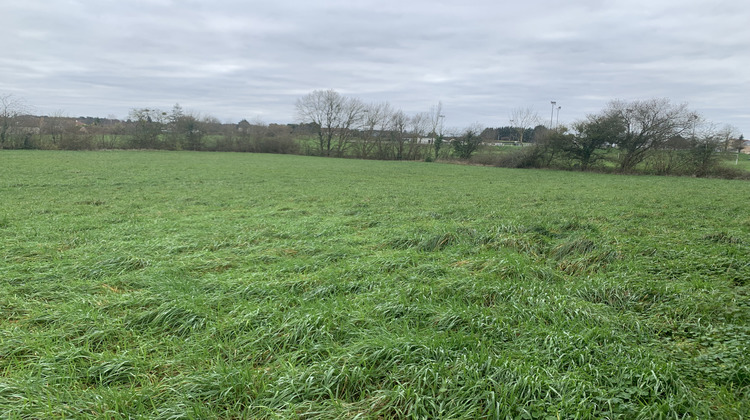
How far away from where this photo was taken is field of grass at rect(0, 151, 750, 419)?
257 cm

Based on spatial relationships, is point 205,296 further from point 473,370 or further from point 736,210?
point 736,210

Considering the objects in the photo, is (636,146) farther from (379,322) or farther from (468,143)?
(379,322)

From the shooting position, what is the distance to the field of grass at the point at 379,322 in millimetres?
2566

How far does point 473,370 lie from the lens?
281cm

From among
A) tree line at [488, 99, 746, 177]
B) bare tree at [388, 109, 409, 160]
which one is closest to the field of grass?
tree line at [488, 99, 746, 177]

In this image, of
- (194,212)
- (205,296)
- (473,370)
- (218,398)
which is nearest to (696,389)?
(473,370)

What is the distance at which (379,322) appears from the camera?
145 inches

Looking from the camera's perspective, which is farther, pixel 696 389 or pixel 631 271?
pixel 631 271

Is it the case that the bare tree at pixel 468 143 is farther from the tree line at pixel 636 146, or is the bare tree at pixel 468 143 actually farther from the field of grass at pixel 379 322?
the field of grass at pixel 379 322

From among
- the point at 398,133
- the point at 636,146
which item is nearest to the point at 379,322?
the point at 636,146

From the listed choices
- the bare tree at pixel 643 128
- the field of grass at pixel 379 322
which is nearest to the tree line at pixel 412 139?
the bare tree at pixel 643 128

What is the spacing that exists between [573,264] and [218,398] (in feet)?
15.9

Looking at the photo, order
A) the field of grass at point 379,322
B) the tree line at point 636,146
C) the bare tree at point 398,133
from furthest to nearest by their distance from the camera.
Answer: the bare tree at point 398,133 < the tree line at point 636,146 < the field of grass at point 379,322

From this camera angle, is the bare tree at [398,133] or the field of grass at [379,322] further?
the bare tree at [398,133]
